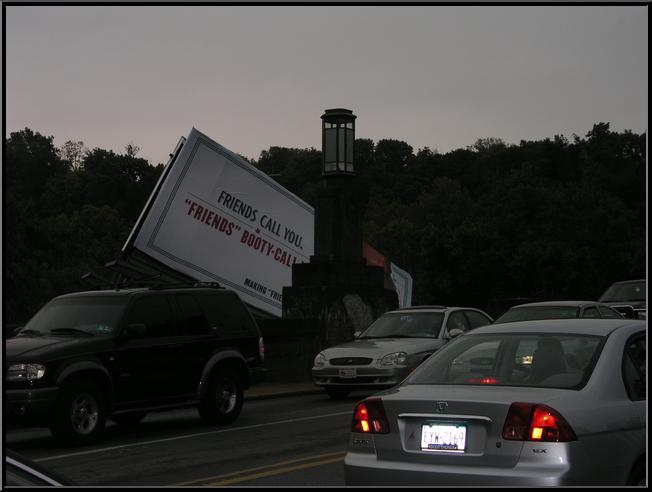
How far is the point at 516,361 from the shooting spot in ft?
24.9

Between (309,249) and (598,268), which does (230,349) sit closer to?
(309,249)

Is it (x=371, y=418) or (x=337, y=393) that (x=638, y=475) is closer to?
(x=371, y=418)

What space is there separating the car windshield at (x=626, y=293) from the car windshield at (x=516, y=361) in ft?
68.1

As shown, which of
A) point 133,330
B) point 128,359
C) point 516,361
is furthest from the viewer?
point 133,330

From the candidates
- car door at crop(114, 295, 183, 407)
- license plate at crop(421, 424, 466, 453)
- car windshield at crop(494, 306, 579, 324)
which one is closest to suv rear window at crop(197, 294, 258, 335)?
car door at crop(114, 295, 183, 407)

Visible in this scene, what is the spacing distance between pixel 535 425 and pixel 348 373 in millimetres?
11496

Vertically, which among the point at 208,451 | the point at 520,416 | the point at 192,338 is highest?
the point at 192,338

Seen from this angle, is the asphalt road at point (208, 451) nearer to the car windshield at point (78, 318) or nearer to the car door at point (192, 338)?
the car door at point (192, 338)

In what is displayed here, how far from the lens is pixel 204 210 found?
27188mm

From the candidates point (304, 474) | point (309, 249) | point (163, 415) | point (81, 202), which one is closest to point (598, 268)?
point (81, 202)

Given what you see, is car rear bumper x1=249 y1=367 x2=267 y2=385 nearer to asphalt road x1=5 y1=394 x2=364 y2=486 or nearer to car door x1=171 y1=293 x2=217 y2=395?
asphalt road x1=5 y1=394 x2=364 y2=486

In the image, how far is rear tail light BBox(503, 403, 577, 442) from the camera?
649 cm

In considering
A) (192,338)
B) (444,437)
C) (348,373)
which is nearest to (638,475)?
(444,437)

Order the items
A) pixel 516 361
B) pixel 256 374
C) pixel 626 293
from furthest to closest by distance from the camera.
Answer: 1. pixel 626 293
2. pixel 256 374
3. pixel 516 361
